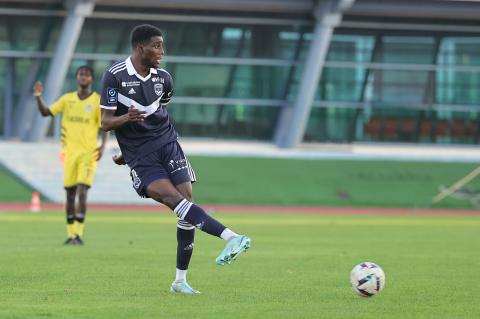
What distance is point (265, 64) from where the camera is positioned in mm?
48781

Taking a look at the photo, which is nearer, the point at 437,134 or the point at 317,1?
the point at 317,1

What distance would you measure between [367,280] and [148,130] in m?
2.42

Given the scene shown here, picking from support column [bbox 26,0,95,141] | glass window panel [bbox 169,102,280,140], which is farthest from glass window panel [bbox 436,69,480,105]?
support column [bbox 26,0,95,141]

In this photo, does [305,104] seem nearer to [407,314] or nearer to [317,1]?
[317,1]

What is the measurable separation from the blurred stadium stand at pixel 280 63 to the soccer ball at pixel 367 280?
113 ft

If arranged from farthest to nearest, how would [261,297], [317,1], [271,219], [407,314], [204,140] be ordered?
[204,140]
[317,1]
[271,219]
[261,297]
[407,314]

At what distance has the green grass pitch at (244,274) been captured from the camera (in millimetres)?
9328

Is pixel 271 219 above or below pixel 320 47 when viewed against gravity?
below

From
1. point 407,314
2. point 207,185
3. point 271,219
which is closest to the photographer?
point 407,314

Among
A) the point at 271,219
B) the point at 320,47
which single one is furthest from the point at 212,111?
the point at 271,219

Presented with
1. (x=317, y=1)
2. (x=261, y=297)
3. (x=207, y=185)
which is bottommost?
(x=207, y=185)

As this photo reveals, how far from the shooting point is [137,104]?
1057 cm

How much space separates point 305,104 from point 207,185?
458 inches

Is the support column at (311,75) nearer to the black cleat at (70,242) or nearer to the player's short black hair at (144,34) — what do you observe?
the black cleat at (70,242)
